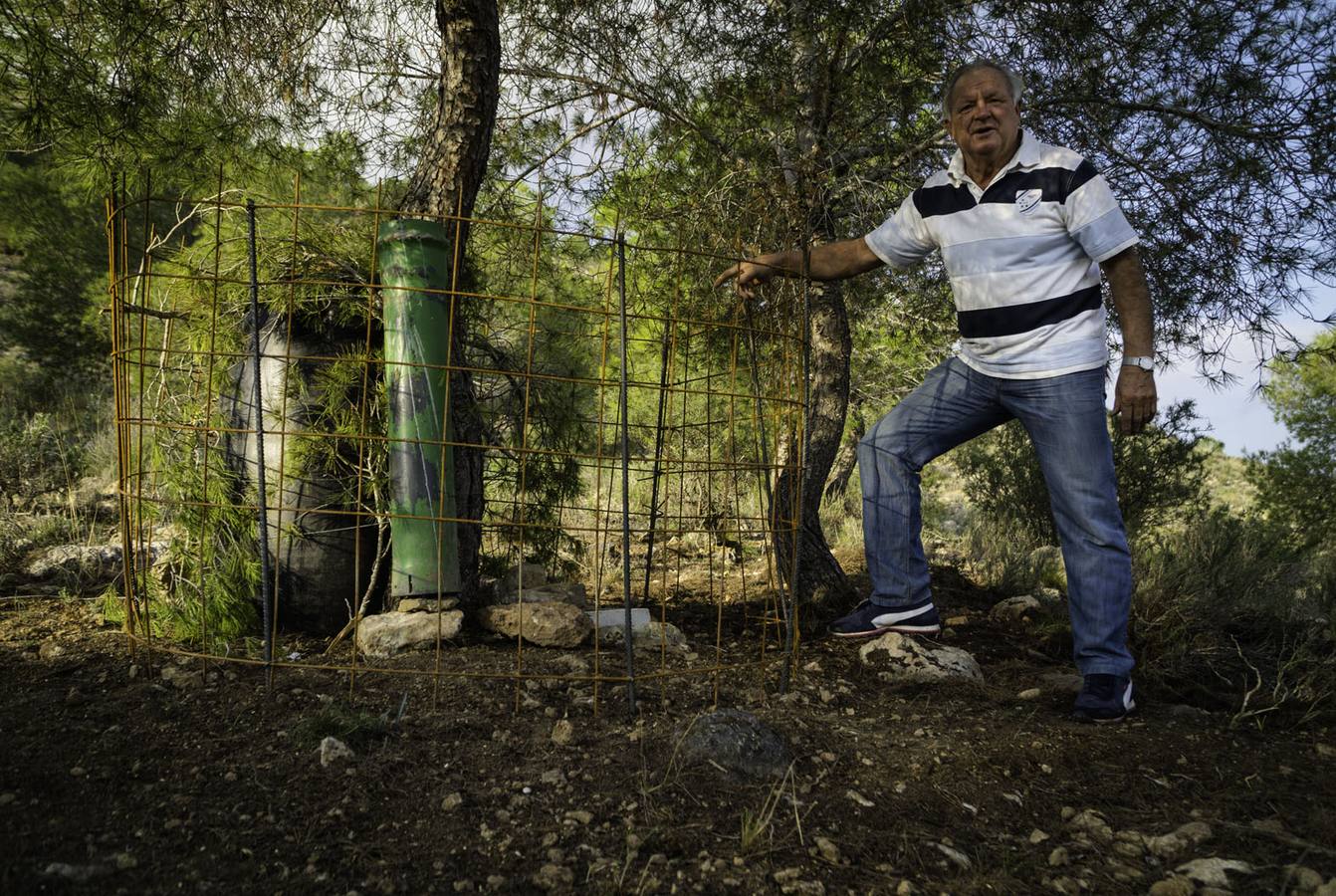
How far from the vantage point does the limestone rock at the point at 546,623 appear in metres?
3.16

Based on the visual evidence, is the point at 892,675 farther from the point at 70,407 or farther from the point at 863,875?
the point at 70,407

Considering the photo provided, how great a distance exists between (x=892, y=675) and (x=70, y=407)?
401 inches

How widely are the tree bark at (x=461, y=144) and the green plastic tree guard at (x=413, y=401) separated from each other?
21 centimetres

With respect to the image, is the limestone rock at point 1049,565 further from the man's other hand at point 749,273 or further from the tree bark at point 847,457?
the man's other hand at point 749,273

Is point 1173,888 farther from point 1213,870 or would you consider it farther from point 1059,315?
point 1059,315

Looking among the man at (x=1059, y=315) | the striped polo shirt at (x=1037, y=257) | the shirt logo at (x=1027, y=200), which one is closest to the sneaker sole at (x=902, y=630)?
the man at (x=1059, y=315)

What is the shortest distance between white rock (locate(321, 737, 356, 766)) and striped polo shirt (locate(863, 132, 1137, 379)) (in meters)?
2.21

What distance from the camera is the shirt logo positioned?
2660 mm

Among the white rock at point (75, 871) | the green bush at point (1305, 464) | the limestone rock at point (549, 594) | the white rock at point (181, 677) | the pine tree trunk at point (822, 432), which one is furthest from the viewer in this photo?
the green bush at point (1305, 464)

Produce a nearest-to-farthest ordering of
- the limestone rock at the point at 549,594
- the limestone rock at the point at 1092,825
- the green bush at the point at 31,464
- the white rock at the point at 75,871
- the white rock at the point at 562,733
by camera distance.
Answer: the white rock at the point at 75,871 → the limestone rock at the point at 1092,825 → the white rock at the point at 562,733 → the limestone rock at the point at 549,594 → the green bush at the point at 31,464

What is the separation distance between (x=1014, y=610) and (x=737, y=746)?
2506 mm

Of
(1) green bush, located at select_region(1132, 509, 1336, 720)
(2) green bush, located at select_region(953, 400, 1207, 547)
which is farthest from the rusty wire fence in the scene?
(2) green bush, located at select_region(953, 400, 1207, 547)

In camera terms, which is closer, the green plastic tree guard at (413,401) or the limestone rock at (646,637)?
the green plastic tree guard at (413,401)

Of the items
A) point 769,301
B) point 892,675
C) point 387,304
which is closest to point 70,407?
point 387,304
